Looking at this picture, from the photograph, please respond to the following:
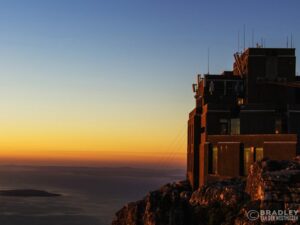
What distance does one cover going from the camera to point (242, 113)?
3145 inches

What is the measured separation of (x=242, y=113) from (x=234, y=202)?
114ft

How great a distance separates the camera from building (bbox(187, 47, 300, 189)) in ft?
243

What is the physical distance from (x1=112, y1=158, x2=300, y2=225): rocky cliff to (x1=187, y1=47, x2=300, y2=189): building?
1328cm

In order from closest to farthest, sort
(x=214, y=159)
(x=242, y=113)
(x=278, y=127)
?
(x=214, y=159), (x=278, y=127), (x=242, y=113)

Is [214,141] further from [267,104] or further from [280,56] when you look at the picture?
[280,56]

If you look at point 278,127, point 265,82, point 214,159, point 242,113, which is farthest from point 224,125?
point 265,82

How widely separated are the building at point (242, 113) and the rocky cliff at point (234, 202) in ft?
43.6

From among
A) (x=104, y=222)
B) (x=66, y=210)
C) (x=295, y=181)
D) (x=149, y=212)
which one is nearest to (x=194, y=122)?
(x=149, y=212)

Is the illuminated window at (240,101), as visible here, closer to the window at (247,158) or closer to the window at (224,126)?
the window at (224,126)

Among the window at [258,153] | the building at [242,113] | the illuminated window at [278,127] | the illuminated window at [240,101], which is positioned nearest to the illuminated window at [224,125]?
the building at [242,113]

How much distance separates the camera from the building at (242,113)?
7394 cm

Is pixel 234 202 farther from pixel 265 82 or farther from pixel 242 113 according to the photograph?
pixel 265 82

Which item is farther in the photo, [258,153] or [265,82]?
[265,82]

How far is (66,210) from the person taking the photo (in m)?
182
